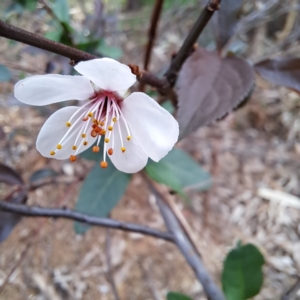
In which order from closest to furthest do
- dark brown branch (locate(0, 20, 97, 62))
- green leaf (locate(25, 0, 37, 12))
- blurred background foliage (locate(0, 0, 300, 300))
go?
dark brown branch (locate(0, 20, 97, 62)) < blurred background foliage (locate(0, 0, 300, 300)) < green leaf (locate(25, 0, 37, 12))

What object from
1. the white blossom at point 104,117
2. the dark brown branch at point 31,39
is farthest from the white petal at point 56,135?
the dark brown branch at point 31,39

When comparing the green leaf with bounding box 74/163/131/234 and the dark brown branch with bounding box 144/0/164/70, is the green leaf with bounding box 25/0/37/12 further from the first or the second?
the green leaf with bounding box 74/163/131/234

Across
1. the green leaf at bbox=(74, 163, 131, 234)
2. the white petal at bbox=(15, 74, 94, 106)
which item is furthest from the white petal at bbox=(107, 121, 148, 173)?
the green leaf at bbox=(74, 163, 131, 234)

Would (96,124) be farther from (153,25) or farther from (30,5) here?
(30,5)

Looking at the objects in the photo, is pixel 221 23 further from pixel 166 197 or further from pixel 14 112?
pixel 14 112

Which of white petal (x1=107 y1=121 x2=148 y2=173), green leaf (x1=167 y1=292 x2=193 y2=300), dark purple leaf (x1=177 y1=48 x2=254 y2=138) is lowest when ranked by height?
green leaf (x1=167 y1=292 x2=193 y2=300)

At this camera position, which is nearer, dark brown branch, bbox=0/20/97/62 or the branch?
dark brown branch, bbox=0/20/97/62

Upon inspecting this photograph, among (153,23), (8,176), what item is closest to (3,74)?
(8,176)

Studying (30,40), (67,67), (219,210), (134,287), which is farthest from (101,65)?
(219,210)
